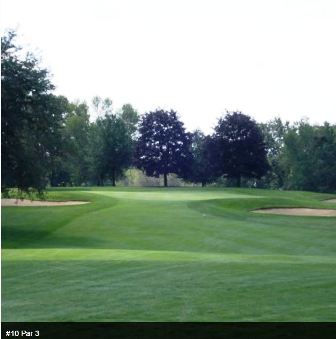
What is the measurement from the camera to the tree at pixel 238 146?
16562mm

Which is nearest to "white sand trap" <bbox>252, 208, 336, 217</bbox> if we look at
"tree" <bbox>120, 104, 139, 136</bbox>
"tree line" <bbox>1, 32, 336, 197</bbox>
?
"tree line" <bbox>1, 32, 336, 197</bbox>

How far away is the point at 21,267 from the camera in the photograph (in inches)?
269

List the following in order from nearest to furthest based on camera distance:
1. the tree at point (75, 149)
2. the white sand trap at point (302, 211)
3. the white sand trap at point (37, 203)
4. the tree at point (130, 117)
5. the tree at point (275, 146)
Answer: the tree at point (75, 149)
the tree at point (130, 117)
the white sand trap at point (302, 211)
the white sand trap at point (37, 203)
the tree at point (275, 146)

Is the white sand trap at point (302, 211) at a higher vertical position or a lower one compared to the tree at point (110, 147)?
lower

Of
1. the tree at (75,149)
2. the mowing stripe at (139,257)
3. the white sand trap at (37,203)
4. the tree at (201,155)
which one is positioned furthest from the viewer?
the white sand trap at (37,203)

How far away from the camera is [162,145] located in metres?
18.1

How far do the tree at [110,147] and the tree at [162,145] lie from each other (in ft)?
6.58

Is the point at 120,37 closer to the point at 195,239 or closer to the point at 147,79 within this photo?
the point at 147,79

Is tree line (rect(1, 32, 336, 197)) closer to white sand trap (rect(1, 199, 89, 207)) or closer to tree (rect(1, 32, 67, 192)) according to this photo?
tree (rect(1, 32, 67, 192))

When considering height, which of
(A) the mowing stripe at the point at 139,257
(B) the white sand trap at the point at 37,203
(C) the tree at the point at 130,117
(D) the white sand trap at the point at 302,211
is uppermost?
(C) the tree at the point at 130,117

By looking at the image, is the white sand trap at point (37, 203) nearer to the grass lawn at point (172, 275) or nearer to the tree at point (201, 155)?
the grass lawn at point (172, 275)

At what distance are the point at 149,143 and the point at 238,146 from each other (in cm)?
281

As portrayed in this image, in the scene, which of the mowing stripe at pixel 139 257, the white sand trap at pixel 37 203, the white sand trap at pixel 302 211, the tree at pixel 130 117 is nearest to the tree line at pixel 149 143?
the tree at pixel 130 117

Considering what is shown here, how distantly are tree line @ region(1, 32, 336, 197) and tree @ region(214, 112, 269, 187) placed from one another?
0.03 meters
